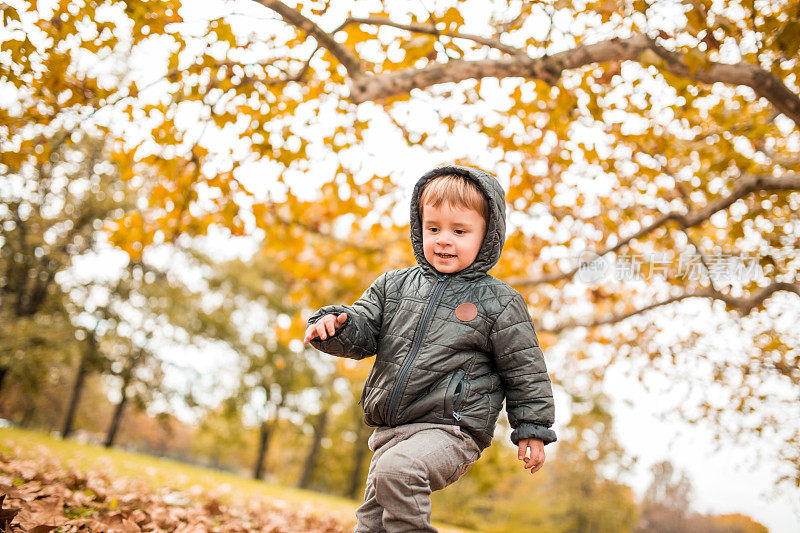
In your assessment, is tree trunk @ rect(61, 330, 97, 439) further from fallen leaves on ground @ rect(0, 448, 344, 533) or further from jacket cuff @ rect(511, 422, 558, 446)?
jacket cuff @ rect(511, 422, 558, 446)

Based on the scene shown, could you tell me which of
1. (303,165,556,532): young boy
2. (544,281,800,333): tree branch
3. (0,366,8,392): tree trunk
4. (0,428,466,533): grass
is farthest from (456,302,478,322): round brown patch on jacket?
(0,366,8,392): tree trunk

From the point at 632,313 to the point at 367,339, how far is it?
5680 millimetres

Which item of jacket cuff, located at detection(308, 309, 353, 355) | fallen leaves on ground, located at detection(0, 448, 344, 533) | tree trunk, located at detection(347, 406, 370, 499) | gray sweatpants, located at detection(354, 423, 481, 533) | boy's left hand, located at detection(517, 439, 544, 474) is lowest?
tree trunk, located at detection(347, 406, 370, 499)

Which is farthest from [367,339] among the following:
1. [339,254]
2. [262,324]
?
[262,324]

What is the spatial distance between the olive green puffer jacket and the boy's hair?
34mm

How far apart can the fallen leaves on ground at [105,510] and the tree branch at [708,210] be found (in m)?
3.93

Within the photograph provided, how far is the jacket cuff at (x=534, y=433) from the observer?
2.24 meters

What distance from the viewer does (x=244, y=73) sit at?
4852 millimetres

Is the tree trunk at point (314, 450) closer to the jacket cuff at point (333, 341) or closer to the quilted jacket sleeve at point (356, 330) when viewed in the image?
the quilted jacket sleeve at point (356, 330)

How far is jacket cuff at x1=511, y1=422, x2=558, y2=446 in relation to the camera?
2.24 m

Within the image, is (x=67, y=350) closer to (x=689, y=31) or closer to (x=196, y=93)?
(x=196, y=93)

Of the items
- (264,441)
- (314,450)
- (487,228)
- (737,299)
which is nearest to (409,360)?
(487,228)

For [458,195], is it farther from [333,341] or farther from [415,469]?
[415,469]

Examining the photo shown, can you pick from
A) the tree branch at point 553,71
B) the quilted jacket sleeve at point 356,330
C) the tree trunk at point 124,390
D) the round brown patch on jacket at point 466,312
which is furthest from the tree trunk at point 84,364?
the round brown patch on jacket at point 466,312
